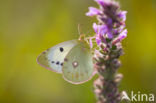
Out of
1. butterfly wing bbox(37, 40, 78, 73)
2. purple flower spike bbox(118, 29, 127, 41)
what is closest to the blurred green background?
butterfly wing bbox(37, 40, 78, 73)

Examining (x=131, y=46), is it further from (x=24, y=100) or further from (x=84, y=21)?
(x=24, y=100)

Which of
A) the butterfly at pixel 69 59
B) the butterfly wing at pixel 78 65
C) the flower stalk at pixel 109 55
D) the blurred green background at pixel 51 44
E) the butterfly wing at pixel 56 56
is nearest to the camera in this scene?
the flower stalk at pixel 109 55

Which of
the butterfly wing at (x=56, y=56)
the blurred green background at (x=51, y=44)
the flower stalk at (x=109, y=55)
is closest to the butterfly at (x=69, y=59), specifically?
the butterfly wing at (x=56, y=56)

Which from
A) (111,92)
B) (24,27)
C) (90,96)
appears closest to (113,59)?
(111,92)

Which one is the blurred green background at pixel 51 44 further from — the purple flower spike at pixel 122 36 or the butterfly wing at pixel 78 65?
the purple flower spike at pixel 122 36

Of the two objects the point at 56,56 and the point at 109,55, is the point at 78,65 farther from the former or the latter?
the point at 109,55

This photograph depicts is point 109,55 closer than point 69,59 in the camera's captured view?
Yes

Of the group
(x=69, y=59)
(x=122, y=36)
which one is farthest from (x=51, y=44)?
(x=122, y=36)
